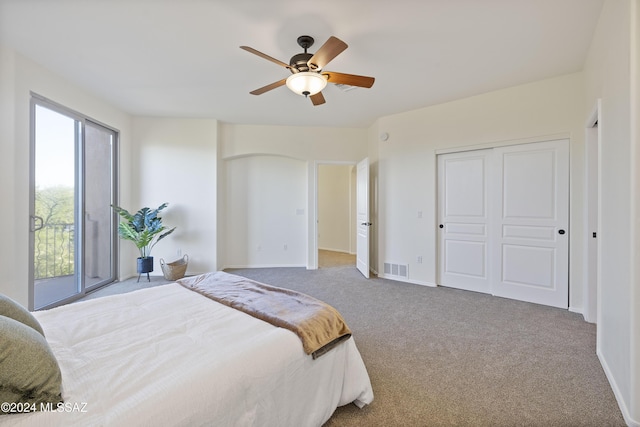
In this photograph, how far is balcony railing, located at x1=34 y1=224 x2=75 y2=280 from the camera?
2.93m

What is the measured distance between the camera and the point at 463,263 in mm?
3854

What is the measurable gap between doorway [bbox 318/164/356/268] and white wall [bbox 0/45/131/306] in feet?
16.7

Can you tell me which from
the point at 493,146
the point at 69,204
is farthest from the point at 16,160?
the point at 493,146

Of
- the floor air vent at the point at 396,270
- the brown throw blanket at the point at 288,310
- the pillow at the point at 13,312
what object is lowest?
the floor air vent at the point at 396,270

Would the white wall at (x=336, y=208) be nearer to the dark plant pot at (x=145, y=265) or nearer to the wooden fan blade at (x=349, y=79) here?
the dark plant pot at (x=145, y=265)

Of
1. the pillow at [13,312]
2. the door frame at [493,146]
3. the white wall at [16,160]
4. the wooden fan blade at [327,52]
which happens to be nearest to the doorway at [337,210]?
the door frame at [493,146]

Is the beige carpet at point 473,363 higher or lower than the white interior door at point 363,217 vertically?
lower

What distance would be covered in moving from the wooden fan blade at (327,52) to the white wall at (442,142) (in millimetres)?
2429

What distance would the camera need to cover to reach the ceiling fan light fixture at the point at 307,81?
2.15 meters

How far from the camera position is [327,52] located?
1989mm

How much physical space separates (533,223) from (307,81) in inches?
125

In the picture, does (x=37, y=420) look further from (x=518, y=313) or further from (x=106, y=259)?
(x=106, y=259)

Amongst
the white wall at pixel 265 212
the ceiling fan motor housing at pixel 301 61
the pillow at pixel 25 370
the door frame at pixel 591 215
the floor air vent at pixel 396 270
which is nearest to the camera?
the pillow at pixel 25 370

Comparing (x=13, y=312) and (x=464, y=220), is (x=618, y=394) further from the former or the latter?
(x=13, y=312)
